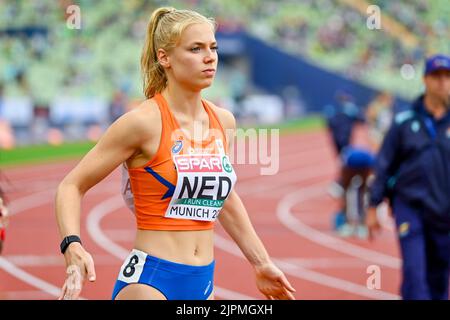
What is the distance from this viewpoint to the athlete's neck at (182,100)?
3721mm

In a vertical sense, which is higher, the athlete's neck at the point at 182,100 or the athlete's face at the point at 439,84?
the athlete's face at the point at 439,84

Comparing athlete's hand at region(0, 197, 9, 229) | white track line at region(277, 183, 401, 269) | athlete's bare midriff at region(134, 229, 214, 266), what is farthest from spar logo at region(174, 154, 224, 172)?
white track line at region(277, 183, 401, 269)

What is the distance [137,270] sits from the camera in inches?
141

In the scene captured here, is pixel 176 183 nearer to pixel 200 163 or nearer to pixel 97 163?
pixel 200 163

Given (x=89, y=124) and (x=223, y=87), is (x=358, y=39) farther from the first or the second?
(x=89, y=124)

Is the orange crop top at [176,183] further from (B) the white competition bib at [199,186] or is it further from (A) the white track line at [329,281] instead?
(A) the white track line at [329,281]

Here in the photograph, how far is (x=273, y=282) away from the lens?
3910 millimetres

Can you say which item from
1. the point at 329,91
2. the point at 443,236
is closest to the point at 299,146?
the point at 329,91

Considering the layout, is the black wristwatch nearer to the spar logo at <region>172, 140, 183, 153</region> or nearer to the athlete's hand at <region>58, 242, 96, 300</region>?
the athlete's hand at <region>58, 242, 96, 300</region>

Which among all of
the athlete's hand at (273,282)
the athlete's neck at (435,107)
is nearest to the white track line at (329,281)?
the athlete's neck at (435,107)

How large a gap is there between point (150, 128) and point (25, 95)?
25.1m

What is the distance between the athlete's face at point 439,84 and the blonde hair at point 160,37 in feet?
7.64

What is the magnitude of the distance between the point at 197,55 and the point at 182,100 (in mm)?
189
